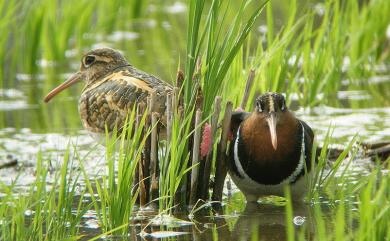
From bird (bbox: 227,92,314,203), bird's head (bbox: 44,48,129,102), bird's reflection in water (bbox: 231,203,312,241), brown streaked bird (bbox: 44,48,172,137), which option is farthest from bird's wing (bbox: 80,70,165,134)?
bird's reflection in water (bbox: 231,203,312,241)

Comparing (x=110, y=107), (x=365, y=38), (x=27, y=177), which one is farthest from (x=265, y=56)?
(x=365, y=38)

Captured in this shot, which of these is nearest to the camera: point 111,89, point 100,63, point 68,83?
point 111,89

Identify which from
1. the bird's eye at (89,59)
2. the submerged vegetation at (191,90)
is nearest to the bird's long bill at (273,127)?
the submerged vegetation at (191,90)

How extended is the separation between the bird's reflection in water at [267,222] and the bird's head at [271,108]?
1.24 ft

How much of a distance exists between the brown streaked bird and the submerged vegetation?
0.21 metres

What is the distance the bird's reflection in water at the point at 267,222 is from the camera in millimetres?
4789

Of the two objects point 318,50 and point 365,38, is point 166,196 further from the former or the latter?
point 365,38

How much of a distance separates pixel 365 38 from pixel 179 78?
3219 millimetres

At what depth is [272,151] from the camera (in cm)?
510

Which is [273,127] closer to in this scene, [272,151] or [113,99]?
[272,151]

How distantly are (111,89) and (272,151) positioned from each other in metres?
1.41

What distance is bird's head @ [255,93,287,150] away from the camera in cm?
499

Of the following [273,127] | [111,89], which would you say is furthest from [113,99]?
[273,127]

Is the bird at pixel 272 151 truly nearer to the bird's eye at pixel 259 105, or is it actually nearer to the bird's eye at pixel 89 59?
the bird's eye at pixel 259 105
